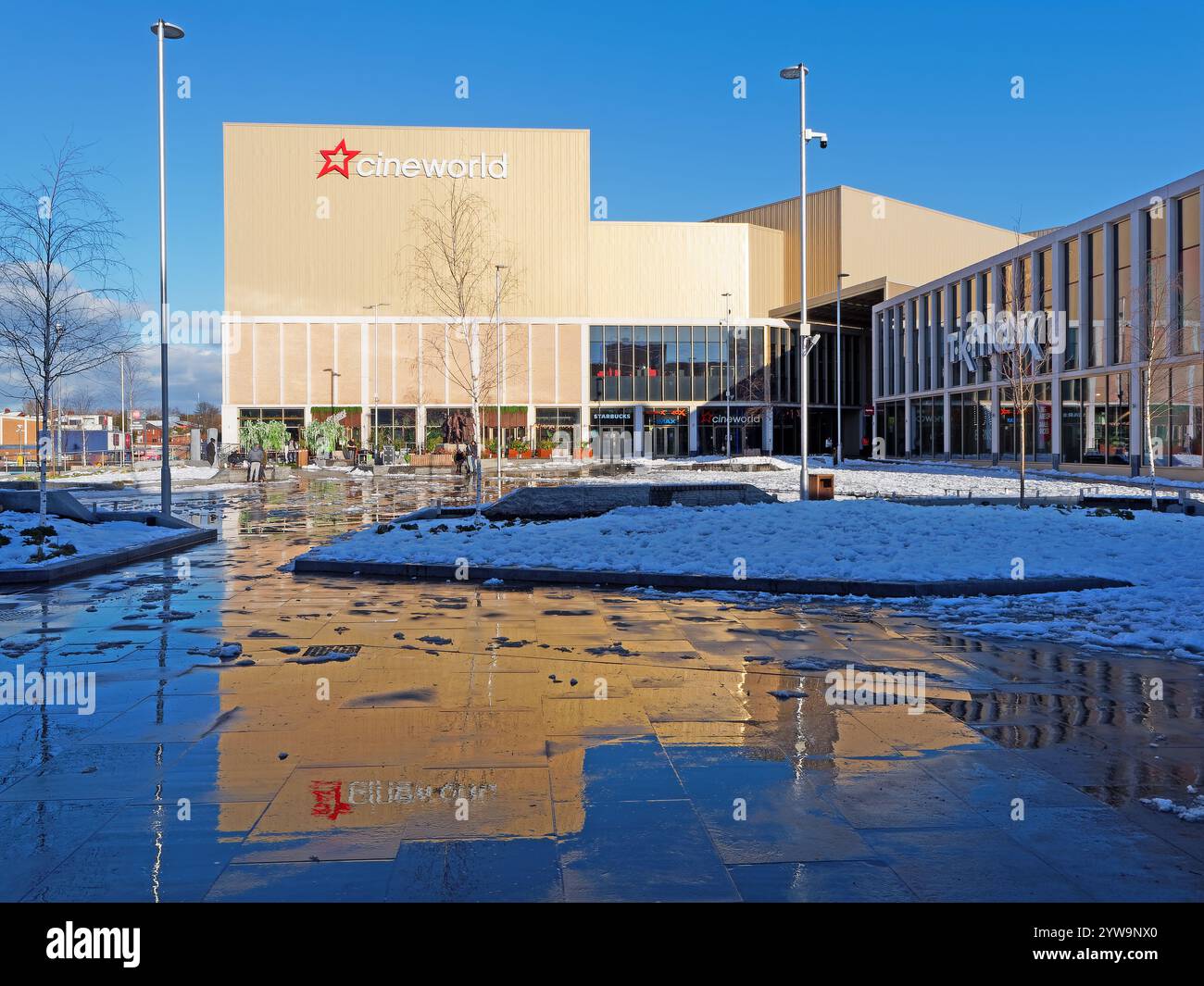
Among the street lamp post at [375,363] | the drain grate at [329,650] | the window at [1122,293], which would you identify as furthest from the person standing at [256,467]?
the drain grate at [329,650]

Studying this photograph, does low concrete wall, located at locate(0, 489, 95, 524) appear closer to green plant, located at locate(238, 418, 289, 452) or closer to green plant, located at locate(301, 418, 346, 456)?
green plant, located at locate(238, 418, 289, 452)

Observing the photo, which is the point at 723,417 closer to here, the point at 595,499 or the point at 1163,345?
the point at 1163,345

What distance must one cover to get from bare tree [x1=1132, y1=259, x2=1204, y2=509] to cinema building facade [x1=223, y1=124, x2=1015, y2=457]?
3536 cm

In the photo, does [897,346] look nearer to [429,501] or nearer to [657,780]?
[429,501]

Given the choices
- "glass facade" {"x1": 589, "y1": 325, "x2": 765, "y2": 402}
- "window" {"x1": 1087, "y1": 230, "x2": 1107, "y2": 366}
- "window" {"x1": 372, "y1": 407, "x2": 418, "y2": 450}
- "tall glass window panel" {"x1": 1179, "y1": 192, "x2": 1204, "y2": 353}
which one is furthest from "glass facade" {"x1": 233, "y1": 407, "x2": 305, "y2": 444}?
"tall glass window panel" {"x1": 1179, "y1": 192, "x2": 1204, "y2": 353}

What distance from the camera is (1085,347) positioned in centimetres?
4756

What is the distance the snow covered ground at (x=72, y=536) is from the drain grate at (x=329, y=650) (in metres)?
7.10

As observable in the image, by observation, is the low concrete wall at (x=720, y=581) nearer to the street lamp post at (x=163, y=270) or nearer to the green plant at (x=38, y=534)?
the green plant at (x=38, y=534)

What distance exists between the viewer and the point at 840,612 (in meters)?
11.4

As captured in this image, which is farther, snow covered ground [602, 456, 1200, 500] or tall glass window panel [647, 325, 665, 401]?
tall glass window panel [647, 325, 665, 401]

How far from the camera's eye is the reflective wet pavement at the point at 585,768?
430 centimetres

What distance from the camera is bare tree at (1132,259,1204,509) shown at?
128ft
